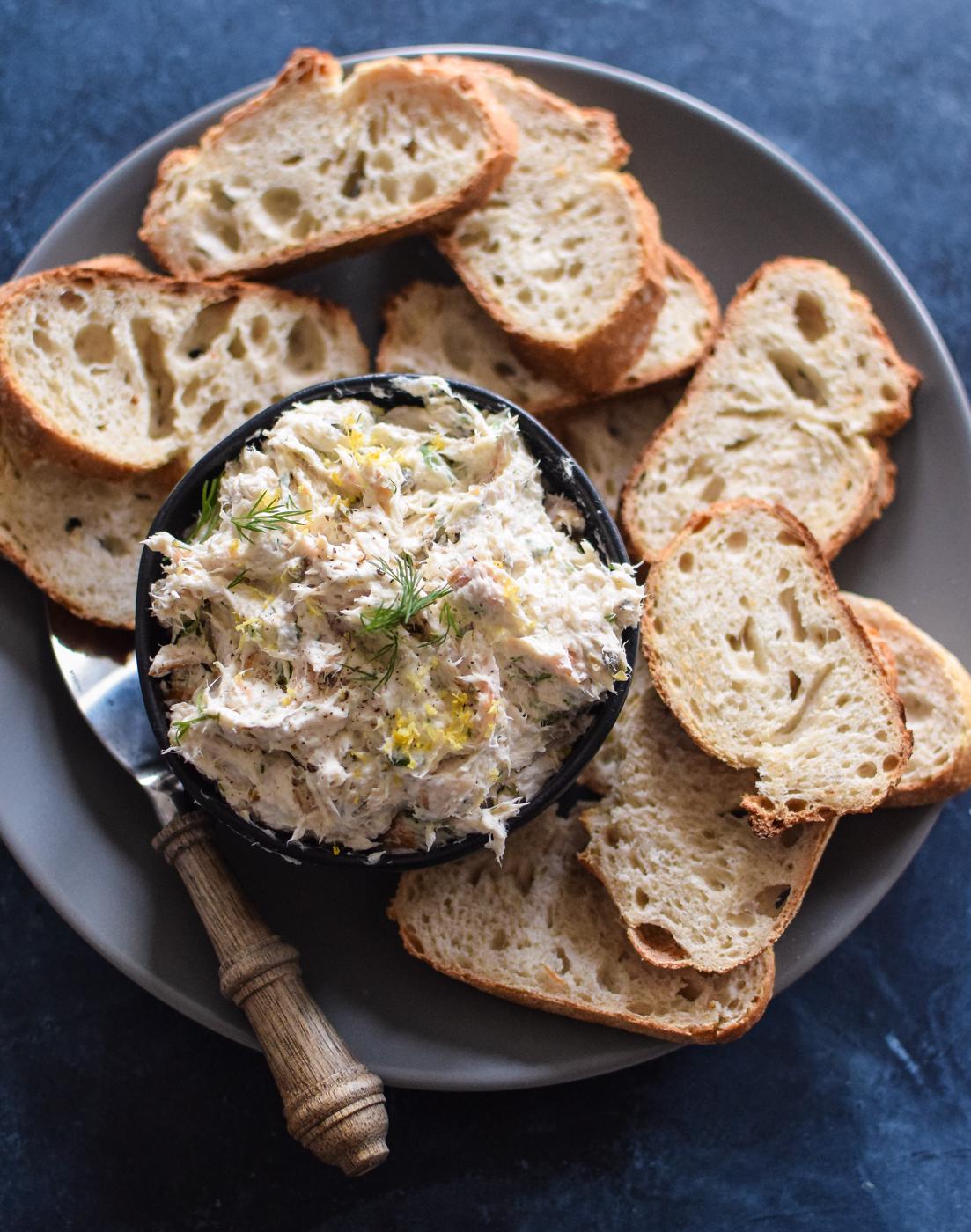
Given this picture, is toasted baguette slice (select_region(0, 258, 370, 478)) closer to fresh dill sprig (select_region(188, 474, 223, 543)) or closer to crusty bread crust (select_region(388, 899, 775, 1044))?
fresh dill sprig (select_region(188, 474, 223, 543))

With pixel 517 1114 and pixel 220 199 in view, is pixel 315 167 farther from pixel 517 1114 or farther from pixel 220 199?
pixel 517 1114

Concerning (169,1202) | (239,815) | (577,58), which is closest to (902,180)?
(577,58)

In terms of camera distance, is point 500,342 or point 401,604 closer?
point 401,604

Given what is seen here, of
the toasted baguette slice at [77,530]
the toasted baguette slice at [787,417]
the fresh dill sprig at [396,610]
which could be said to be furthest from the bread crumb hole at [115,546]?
the toasted baguette slice at [787,417]

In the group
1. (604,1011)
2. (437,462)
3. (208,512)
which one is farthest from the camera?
(604,1011)

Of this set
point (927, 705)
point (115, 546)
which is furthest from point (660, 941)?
point (115, 546)
